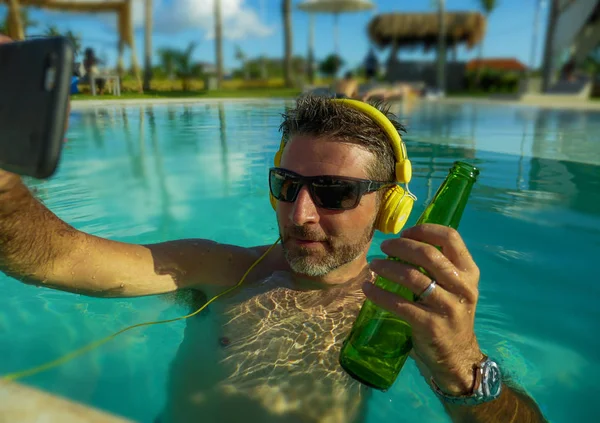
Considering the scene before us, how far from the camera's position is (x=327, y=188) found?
180cm

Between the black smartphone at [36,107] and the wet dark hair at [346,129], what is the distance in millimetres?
1166

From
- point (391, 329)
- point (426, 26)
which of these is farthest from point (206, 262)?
point (426, 26)

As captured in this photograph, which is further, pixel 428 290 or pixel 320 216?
pixel 320 216

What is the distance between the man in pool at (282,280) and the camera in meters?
1.57

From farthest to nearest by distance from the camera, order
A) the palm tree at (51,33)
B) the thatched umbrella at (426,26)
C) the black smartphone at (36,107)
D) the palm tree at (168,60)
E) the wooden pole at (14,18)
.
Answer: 1. the thatched umbrella at (426,26)
2. the palm tree at (168,60)
3. the wooden pole at (14,18)
4. the palm tree at (51,33)
5. the black smartphone at (36,107)

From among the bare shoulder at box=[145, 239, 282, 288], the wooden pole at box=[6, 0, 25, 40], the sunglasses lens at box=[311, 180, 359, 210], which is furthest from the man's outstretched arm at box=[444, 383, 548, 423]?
the wooden pole at box=[6, 0, 25, 40]

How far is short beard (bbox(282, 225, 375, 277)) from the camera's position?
1816 mm

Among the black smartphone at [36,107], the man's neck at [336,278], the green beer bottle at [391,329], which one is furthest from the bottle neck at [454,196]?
the black smartphone at [36,107]

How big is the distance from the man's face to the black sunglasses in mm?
24

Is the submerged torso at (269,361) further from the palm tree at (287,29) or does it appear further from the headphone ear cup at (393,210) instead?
the palm tree at (287,29)

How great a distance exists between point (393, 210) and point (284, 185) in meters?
0.48

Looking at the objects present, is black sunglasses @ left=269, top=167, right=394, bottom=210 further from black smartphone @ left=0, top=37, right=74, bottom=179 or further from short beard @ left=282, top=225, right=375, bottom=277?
black smartphone @ left=0, top=37, right=74, bottom=179

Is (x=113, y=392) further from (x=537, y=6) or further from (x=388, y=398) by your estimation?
(x=537, y=6)

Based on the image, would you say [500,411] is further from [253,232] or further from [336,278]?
[253,232]
